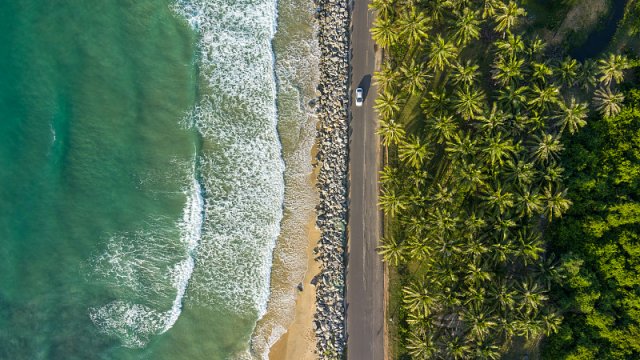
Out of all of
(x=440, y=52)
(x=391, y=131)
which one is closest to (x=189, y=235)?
(x=391, y=131)

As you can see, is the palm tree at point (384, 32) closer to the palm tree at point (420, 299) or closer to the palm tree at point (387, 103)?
the palm tree at point (387, 103)

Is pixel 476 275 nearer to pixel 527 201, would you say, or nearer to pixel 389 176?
pixel 527 201

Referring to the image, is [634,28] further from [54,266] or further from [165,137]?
[54,266]

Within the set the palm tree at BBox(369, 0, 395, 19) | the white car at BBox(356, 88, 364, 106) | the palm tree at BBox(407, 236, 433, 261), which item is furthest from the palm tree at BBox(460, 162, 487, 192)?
the palm tree at BBox(369, 0, 395, 19)

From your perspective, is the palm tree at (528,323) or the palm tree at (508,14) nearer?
the palm tree at (528,323)

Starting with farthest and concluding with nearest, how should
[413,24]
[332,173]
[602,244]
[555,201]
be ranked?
[332,173] < [602,244] < [413,24] < [555,201]

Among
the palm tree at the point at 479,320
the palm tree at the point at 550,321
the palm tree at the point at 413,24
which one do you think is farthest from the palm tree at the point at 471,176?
the palm tree at the point at 550,321

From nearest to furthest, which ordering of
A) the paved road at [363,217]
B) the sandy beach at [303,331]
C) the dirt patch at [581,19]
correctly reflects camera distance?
the paved road at [363,217], the sandy beach at [303,331], the dirt patch at [581,19]

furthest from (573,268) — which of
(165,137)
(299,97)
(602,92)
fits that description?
(165,137)
